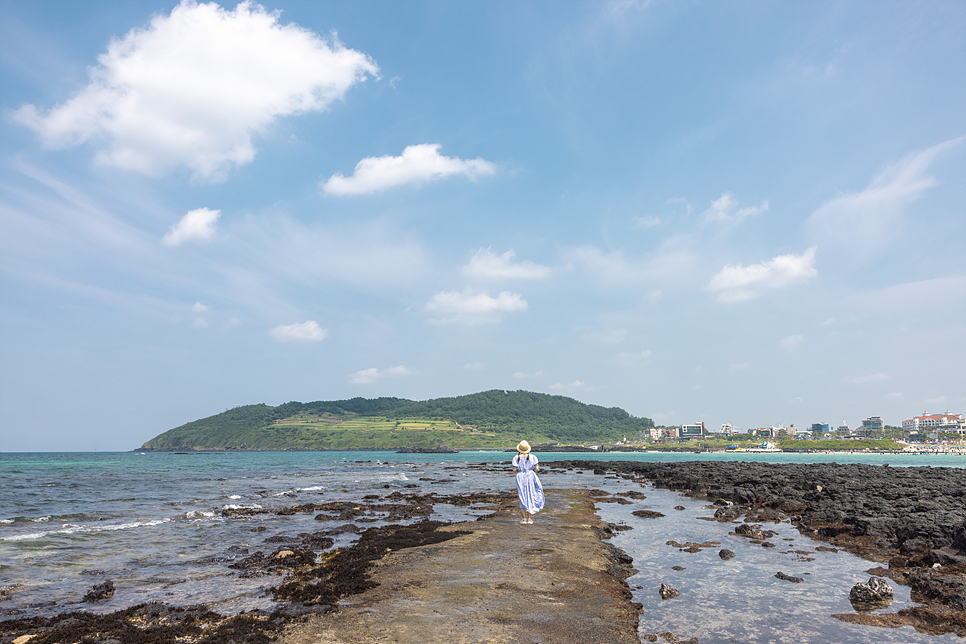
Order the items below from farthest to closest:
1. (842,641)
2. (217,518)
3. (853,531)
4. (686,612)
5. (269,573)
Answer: (217,518) < (853,531) < (269,573) < (686,612) < (842,641)

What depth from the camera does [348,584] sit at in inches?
460

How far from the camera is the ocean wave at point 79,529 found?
19609 mm

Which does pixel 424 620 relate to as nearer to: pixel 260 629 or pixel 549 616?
pixel 549 616

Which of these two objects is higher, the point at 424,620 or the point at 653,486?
the point at 424,620

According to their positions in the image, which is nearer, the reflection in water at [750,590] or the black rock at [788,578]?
the reflection in water at [750,590]

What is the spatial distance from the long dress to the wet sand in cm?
242

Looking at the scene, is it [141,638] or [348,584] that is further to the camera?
[348,584]

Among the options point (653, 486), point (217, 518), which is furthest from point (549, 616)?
point (653, 486)

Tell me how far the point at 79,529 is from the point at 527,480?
1940 centimetres

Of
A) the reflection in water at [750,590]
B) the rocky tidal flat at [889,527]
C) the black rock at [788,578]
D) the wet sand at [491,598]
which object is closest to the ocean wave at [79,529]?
the wet sand at [491,598]

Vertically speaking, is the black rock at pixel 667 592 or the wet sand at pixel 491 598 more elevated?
the wet sand at pixel 491 598

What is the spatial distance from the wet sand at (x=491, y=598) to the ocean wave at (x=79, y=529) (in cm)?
1484

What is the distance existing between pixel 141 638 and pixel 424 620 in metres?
5.04

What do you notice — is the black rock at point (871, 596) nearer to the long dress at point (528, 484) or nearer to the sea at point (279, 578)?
the sea at point (279, 578)
